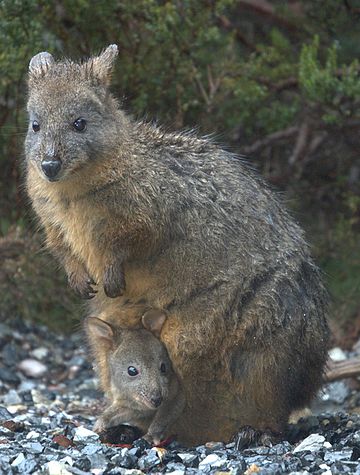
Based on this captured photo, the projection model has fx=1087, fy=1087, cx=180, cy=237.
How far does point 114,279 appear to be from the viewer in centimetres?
660

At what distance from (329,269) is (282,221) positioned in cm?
317

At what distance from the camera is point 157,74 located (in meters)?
9.30

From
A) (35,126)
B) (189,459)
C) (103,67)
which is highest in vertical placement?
(103,67)

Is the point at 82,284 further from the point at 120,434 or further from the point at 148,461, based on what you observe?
the point at 148,461

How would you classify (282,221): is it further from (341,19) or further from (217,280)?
(341,19)

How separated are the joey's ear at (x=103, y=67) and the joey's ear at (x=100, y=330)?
4.88ft

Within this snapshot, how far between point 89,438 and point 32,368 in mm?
2540

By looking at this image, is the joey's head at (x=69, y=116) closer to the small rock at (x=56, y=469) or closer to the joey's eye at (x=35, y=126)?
the joey's eye at (x=35, y=126)

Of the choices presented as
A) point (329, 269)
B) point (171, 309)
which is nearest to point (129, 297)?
point (171, 309)

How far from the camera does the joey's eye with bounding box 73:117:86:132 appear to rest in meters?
6.40

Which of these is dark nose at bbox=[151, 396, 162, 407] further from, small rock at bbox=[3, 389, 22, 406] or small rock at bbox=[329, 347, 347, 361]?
small rock at bbox=[329, 347, 347, 361]

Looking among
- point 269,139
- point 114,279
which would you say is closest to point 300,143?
point 269,139

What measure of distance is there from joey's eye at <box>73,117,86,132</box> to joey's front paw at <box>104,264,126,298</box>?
852 millimetres

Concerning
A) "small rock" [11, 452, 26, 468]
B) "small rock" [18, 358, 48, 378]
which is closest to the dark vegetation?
"small rock" [18, 358, 48, 378]
